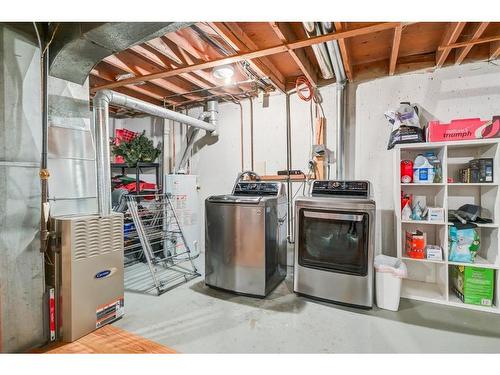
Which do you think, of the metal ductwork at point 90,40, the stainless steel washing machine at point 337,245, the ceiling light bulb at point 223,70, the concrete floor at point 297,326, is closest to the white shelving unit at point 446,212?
the concrete floor at point 297,326

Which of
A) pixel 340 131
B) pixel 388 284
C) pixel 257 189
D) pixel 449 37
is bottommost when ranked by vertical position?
pixel 388 284

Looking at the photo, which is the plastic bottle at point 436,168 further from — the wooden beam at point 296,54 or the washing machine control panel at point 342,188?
the wooden beam at point 296,54

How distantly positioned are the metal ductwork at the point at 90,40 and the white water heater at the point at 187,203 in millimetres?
2053

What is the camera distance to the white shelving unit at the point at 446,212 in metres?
2.31

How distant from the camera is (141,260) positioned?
392 centimetres

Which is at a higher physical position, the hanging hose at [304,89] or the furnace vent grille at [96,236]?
the hanging hose at [304,89]

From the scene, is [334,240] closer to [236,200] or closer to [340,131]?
[236,200]

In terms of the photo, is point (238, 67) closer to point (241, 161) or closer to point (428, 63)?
point (241, 161)

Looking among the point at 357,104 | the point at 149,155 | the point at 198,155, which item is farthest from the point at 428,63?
the point at 149,155

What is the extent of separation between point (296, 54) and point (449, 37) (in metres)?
1.37

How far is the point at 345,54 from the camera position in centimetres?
256

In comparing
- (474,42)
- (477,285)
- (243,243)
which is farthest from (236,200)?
(474,42)

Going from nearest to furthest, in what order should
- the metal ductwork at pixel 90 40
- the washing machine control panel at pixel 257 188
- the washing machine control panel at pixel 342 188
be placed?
the metal ductwork at pixel 90 40, the washing machine control panel at pixel 342 188, the washing machine control panel at pixel 257 188

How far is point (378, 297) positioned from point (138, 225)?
2.71 meters
